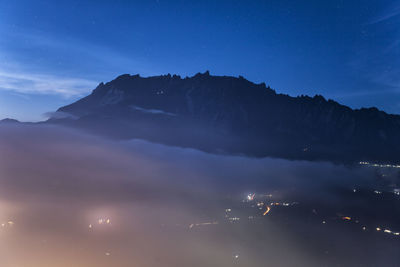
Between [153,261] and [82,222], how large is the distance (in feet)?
235

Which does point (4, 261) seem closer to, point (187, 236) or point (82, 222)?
point (82, 222)

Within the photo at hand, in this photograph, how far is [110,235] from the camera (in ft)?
582

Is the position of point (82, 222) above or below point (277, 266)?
above

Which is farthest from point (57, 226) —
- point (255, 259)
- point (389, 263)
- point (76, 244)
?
point (389, 263)

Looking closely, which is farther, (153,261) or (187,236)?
(187,236)

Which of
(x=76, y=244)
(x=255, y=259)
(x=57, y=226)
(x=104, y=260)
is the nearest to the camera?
(x=104, y=260)

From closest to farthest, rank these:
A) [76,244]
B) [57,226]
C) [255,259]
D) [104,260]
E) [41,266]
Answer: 1. [41,266]
2. [104,260]
3. [76,244]
4. [255,259]
5. [57,226]

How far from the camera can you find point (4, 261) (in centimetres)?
13188

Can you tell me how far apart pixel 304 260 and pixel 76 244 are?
14908cm

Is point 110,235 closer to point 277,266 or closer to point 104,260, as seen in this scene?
point 104,260

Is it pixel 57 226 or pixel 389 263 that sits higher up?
pixel 57 226

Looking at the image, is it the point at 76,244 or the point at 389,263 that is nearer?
the point at 76,244

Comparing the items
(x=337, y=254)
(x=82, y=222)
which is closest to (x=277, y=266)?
(x=337, y=254)

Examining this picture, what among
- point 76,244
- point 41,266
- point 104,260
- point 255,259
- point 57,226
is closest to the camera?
point 41,266
